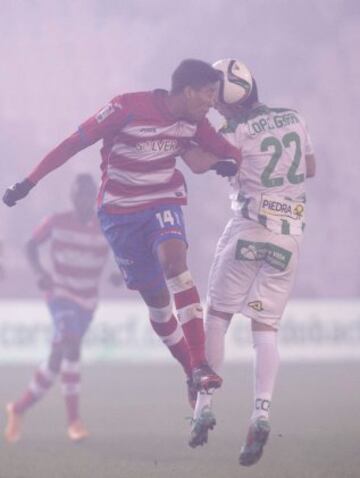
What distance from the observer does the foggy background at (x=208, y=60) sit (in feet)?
49.3

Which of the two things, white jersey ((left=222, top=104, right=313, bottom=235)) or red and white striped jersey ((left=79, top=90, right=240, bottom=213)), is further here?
white jersey ((left=222, top=104, right=313, bottom=235))

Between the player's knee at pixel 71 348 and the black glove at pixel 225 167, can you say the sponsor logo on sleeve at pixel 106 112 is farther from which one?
the player's knee at pixel 71 348

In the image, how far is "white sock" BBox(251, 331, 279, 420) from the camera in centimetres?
514

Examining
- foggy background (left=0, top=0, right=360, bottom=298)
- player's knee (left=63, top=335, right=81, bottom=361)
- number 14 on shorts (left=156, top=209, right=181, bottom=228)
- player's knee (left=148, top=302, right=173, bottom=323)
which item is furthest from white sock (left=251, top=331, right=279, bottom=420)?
foggy background (left=0, top=0, right=360, bottom=298)

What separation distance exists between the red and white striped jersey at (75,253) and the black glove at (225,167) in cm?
311

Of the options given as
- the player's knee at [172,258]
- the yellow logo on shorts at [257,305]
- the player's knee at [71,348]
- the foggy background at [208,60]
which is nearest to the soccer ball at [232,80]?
the player's knee at [172,258]

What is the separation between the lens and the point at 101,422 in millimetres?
8359

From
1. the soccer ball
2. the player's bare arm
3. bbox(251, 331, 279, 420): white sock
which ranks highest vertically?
the soccer ball

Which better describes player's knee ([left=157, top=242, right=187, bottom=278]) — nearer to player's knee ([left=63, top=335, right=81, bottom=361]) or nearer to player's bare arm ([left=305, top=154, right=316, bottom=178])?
player's bare arm ([left=305, top=154, right=316, bottom=178])

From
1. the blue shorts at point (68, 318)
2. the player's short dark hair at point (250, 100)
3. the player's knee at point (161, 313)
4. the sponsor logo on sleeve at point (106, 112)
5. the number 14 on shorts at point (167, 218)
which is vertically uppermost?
the player's short dark hair at point (250, 100)

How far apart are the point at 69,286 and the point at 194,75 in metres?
3.38

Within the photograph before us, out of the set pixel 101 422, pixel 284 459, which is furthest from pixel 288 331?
pixel 284 459

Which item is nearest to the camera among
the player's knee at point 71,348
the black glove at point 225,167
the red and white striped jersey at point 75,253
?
the black glove at point 225,167

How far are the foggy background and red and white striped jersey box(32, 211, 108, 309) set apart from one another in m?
6.96
